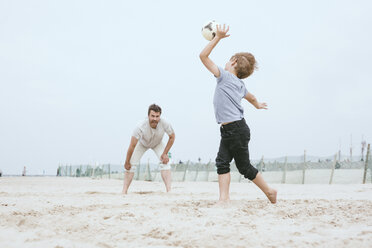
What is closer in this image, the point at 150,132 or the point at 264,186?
the point at 264,186

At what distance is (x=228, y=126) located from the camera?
362cm

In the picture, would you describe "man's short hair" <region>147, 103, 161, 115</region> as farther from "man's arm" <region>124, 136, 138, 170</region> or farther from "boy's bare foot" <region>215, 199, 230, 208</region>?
"boy's bare foot" <region>215, 199, 230, 208</region>

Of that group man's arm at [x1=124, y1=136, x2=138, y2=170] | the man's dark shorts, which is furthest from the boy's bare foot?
man's arm at [x1=124, y1=136, x2=138, y2=170]

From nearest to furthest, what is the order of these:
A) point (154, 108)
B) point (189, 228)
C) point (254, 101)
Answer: point (189, 228), point (254, 101), point (154, 108)

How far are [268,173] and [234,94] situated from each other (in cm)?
1739

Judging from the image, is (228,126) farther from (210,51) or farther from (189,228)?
(189,228)

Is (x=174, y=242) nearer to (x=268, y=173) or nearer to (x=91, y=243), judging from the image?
(x=91, y=243)

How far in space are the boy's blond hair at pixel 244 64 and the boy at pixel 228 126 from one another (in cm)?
15

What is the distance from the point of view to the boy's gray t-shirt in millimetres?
3633

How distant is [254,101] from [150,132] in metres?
2.32

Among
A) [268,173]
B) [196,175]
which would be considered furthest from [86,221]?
[196,175]

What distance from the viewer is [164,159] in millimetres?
6066

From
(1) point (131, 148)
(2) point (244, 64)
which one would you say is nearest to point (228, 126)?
(2) point (244, 64)

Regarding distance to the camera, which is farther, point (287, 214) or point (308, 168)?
point (308, 168)
